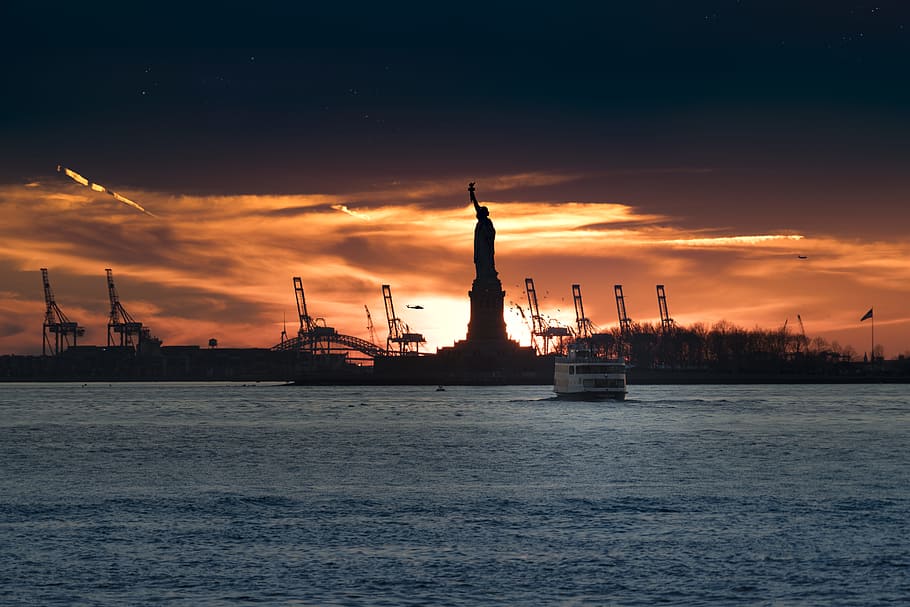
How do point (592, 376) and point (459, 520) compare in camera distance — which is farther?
point (592, 376)

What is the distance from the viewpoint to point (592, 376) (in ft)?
489

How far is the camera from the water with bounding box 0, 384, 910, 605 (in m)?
32.6

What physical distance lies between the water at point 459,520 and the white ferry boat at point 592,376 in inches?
2145

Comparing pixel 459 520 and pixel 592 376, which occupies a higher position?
pixel 592 376

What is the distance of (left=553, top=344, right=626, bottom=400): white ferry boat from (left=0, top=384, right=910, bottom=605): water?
5447 cm

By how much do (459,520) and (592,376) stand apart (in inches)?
4135

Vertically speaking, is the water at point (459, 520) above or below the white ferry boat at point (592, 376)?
below

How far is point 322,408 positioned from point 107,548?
403 feet

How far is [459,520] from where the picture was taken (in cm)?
4547

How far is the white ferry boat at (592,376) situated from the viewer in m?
148

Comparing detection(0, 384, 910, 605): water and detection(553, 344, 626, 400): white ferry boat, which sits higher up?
detection(553, 344, 626, 400): white ferry boat

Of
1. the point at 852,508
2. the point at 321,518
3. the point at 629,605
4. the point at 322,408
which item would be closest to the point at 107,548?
the point at 321,518

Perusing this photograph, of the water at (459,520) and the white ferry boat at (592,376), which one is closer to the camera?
the water at (459,520)

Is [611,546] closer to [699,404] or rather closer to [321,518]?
[321,518]
